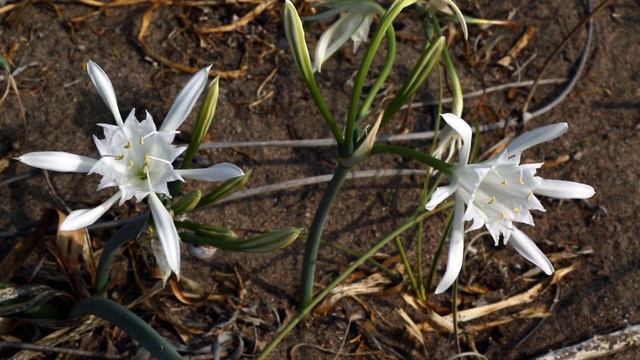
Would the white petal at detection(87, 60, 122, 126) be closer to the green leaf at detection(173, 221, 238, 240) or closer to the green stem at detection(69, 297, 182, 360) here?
the green leaf at detection(173, 221, 238, 240)

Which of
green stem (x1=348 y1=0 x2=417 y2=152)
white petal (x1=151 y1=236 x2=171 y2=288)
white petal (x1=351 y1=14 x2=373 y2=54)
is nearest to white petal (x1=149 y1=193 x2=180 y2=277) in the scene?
white petal (x1=151 y1=236 x2=171 y2=288)

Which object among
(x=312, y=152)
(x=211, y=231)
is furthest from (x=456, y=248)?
(x=312, y=152)

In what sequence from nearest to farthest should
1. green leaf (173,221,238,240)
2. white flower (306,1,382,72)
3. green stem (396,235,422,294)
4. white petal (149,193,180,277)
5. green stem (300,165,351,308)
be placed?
1. white petal (149,193,180,277)
2. green leaf (173,221,238,240)
3. green stem (300,165,351,308)
4. white flower (306,1,382,72)
5. green stem (396,235,422,294)

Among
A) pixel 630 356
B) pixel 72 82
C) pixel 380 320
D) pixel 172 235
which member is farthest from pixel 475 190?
pixel 72 82

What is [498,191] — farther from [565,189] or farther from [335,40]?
[335,40]

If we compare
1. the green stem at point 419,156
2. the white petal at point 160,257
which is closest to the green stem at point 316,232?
the green stem at point 419,156
